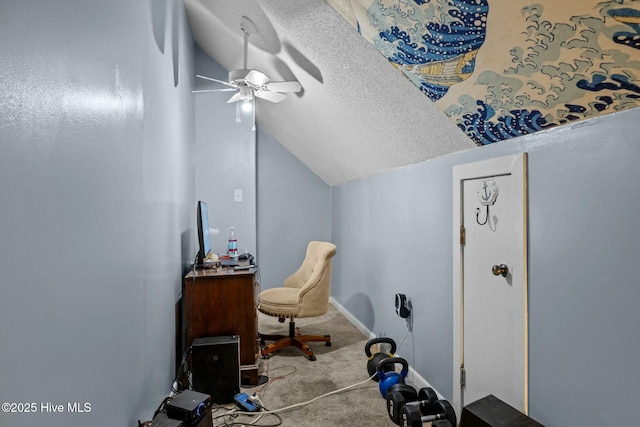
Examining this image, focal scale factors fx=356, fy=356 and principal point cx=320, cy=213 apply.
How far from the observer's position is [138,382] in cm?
164

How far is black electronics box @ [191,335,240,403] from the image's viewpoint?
7.52 feet

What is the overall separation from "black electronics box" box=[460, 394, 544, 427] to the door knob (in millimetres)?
553

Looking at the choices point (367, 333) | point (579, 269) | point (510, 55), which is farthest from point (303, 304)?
point (510, 55)

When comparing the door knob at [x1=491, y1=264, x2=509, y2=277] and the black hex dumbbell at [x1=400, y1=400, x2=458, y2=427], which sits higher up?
the door knob at [x1=491, y1=264, x2=509, y2=277]

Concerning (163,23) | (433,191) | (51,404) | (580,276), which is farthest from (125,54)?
(580,276)

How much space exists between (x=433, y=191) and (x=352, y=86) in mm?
901

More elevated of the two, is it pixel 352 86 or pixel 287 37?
pixel 287 37

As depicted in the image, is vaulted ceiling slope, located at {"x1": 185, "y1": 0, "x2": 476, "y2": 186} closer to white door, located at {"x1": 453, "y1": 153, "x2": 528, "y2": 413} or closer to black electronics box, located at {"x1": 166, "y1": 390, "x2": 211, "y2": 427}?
white door, located at {"x1": 453, "y1": 153, "x2": 528, "y2": 413}

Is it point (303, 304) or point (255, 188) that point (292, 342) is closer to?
point (303, 304)

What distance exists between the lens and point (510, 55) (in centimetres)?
133

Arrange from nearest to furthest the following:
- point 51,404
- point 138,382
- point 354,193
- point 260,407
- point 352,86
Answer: point 51,404, point 138,382, point 260,407, point 352,86, point 354,193

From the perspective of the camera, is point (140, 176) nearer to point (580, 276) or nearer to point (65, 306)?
point (65, 306)

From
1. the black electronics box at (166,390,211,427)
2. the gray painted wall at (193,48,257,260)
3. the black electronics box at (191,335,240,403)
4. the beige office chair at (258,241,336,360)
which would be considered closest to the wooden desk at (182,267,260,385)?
the black electronics box at (191,335,240,403)

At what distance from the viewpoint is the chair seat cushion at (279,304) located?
306 cm
